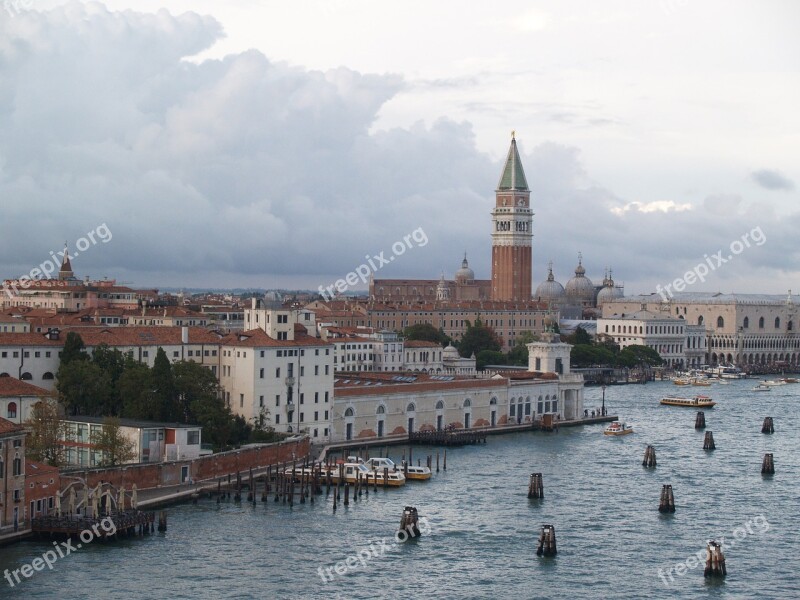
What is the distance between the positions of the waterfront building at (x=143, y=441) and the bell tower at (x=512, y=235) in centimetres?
6893

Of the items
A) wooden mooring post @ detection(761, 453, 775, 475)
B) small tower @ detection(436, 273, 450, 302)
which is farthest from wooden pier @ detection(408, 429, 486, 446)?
small tower @ detection(436, 273, 450, 302)

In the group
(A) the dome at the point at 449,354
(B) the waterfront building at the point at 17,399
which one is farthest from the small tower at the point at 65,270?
(B) the waterfront building at the point at 17,399

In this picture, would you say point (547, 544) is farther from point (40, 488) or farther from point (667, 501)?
point (40, 488)

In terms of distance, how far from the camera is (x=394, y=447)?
4150 centimetres

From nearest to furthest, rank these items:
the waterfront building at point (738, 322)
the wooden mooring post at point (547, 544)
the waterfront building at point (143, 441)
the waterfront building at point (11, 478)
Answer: the waterfront building at point (11, 478) → the wooden mooring post at point (547, 544) → the waterfront building at point (143, 441) → the waterfront building at point (738, 322)

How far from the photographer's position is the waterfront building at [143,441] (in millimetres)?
31969

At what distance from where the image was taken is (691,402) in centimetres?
5822

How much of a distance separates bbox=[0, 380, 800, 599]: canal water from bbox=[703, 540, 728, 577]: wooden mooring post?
21 cm

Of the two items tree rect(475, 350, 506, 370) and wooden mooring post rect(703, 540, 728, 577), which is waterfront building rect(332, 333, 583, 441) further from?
tree rect(475, 350, 506, 370)

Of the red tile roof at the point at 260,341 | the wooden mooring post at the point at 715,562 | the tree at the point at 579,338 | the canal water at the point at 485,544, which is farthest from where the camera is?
the tree at the point at 579,338

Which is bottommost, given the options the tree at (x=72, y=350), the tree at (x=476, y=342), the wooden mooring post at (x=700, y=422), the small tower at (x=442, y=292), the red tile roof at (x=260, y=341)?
the wooden mooring post at (x=700, y=422)

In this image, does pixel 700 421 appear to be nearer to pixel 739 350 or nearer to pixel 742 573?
pixel 742 573

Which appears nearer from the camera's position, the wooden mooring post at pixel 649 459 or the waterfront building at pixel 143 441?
the waterfront building at pixel 143 441

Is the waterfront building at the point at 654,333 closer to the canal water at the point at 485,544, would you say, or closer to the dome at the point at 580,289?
the dome at the point at 580,289
